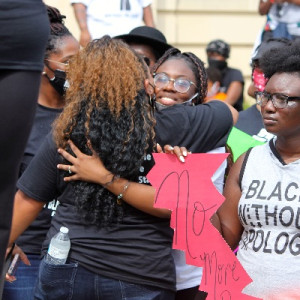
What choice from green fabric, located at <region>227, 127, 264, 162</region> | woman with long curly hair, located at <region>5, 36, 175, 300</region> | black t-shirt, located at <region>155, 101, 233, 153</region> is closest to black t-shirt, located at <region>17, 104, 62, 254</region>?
woman with long curly hair, located at <region>5, 36, 175, 300</region>

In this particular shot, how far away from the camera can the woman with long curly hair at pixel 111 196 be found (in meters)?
3.28

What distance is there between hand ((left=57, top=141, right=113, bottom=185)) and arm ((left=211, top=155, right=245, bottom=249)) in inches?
22.4

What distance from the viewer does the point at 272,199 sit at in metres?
3.32

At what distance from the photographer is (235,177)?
352 centimetres

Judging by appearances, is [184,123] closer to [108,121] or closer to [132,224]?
[108,121]

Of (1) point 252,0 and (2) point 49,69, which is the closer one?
(2) point 49,69

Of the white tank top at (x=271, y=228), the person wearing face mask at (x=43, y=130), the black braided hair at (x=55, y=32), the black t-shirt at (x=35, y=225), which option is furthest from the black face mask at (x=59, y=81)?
the white tank top at (x=271, y=228)

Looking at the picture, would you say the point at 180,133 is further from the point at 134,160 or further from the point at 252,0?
the point at 252,0

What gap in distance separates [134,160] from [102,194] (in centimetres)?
20

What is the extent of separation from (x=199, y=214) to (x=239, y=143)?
999 mm

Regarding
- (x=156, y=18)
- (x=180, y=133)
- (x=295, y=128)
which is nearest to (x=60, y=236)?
(x=180, y=133)

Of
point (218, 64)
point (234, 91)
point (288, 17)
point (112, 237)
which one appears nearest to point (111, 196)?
point (112, 237)

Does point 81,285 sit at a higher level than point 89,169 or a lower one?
lower

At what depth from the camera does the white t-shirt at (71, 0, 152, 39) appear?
7.41 meters
